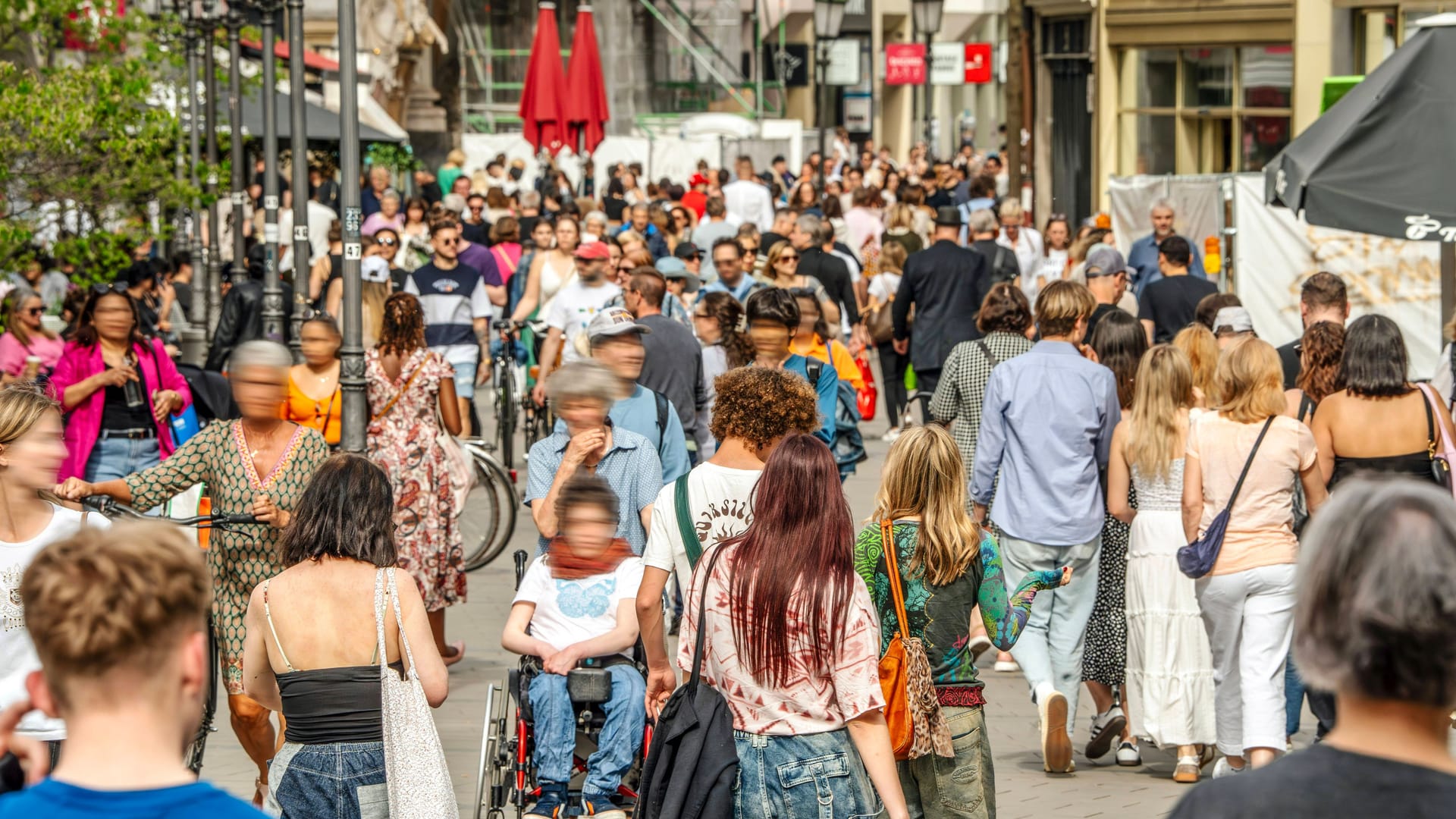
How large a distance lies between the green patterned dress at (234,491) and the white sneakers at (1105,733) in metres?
3.35

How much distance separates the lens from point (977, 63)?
56656 mm

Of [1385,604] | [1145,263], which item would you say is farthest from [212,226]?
[1385,604]

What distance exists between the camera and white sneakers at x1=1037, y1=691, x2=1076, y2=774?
24.2 ft

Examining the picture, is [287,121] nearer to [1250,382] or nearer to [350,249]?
[350,249]

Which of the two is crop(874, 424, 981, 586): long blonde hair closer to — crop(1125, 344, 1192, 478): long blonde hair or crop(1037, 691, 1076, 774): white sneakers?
crop(1037, 691, 1076, 774): white sneakers

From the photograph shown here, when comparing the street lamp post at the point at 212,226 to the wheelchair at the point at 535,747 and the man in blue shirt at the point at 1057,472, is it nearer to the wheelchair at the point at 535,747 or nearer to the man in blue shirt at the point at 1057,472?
the man in blue shirt at the point at 1057,472

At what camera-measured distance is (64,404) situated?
9.23 metres

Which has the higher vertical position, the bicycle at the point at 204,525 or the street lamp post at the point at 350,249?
the street lamp post at the point at 350,249

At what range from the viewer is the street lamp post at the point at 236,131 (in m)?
17.2

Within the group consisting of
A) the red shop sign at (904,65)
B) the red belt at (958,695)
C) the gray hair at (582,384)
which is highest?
the red shop sign at (904,65)

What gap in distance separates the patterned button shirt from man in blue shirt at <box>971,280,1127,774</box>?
33.3 inches

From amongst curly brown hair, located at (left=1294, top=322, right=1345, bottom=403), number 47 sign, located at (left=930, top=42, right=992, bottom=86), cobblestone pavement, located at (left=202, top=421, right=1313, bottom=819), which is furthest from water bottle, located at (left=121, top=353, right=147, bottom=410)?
number 47 sign, located at (left=930, top=42, right=992, bottom=86)

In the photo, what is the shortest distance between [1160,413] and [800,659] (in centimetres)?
331

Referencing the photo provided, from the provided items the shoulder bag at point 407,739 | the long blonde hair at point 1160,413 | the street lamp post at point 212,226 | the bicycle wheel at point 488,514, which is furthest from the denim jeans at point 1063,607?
the street lamp post at point 212,226
